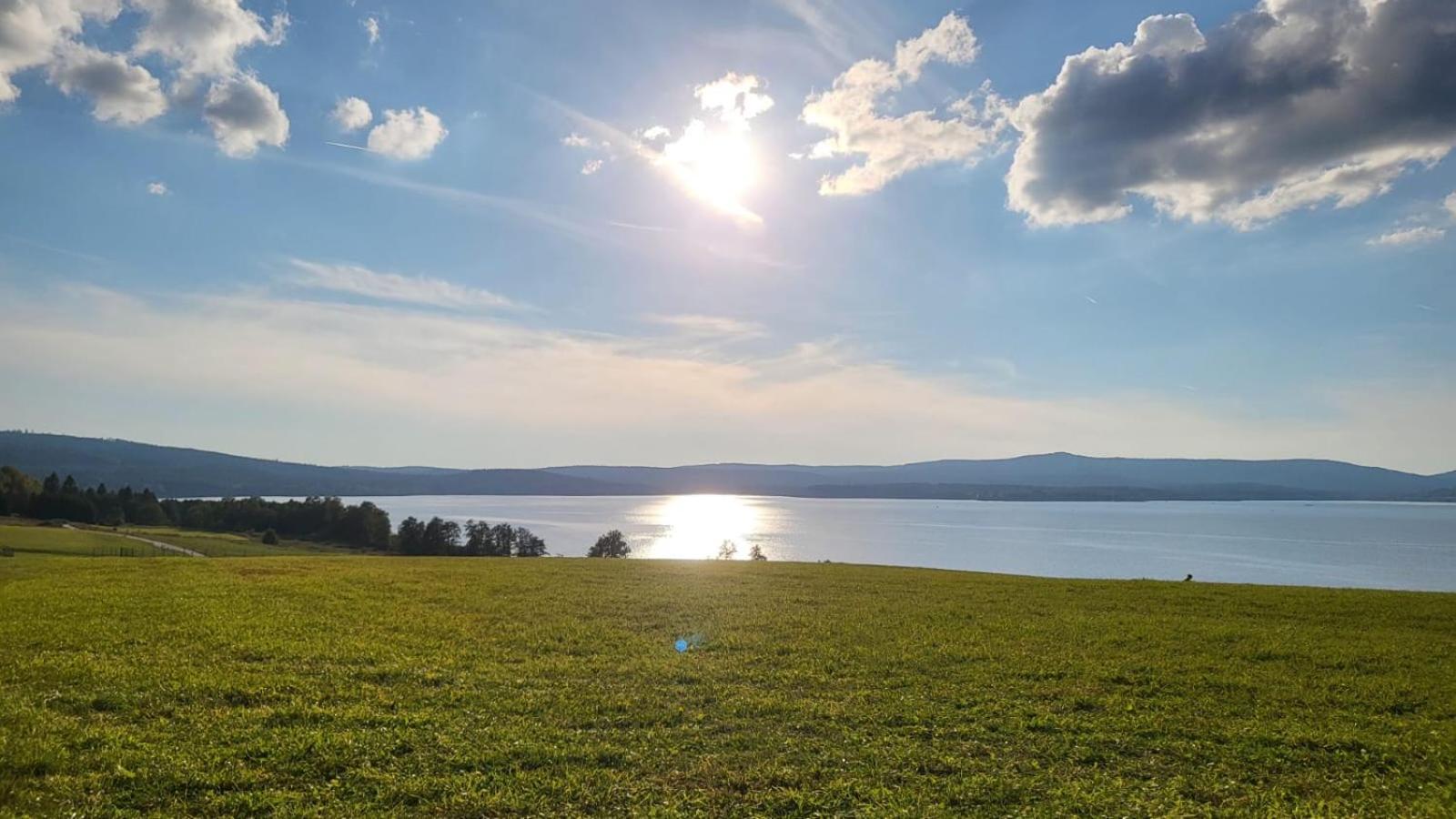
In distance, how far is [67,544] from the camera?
53.7 metres

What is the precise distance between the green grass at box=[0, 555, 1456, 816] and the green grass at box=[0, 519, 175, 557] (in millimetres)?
34473

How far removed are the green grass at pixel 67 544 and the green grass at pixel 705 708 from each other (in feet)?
113

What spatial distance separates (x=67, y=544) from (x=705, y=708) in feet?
208

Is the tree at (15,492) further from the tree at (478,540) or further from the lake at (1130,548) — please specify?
the lake at (1130,548)

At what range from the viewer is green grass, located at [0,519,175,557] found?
4704 centimetres

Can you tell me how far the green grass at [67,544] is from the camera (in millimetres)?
47041

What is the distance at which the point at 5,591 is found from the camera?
20250 millimetres

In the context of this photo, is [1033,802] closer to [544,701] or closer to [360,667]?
[544,701]

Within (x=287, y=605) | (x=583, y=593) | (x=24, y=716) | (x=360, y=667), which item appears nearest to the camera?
(x=24, y=716)

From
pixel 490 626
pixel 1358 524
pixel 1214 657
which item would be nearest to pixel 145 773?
pixel 490 626

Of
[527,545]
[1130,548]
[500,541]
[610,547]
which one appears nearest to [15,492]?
[500,541]

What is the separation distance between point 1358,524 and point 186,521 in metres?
265

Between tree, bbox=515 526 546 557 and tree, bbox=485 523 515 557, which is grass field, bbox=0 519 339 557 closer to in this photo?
tree, bbox=485 523 515 557

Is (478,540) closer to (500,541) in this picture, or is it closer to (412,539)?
(500,541)
